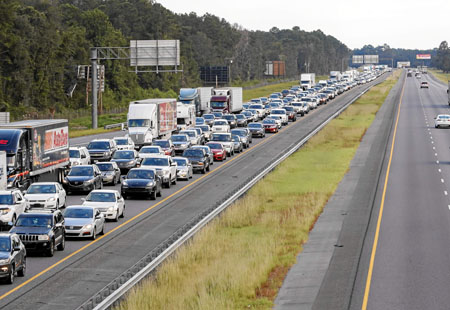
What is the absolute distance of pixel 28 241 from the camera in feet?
97.8

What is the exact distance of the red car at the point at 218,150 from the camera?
63.6 metres

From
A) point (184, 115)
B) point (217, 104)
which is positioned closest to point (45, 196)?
point (184, 115)

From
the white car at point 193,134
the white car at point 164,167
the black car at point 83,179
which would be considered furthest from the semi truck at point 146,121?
the black car at point 83,179

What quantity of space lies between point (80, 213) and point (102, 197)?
3.76 meters

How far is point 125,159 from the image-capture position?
5447cm

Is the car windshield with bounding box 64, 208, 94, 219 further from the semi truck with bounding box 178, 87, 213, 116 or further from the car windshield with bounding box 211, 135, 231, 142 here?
the semi truck with bounding box 178, 87, 213, 116

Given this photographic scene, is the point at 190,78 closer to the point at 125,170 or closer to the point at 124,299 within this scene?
the point at 125,170

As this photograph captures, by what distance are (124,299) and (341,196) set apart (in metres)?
24.2

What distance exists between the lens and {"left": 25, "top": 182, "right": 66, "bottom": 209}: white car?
125 feet

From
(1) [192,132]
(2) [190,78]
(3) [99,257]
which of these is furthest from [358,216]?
(2) [190,78]

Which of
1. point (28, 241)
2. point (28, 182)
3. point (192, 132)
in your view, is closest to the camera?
point (28, 241)

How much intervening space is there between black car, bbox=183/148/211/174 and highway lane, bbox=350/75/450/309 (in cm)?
1160

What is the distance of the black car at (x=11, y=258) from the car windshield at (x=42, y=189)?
487 inches

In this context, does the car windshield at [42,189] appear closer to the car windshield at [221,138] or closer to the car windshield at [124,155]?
the car windshield at [124,155]
